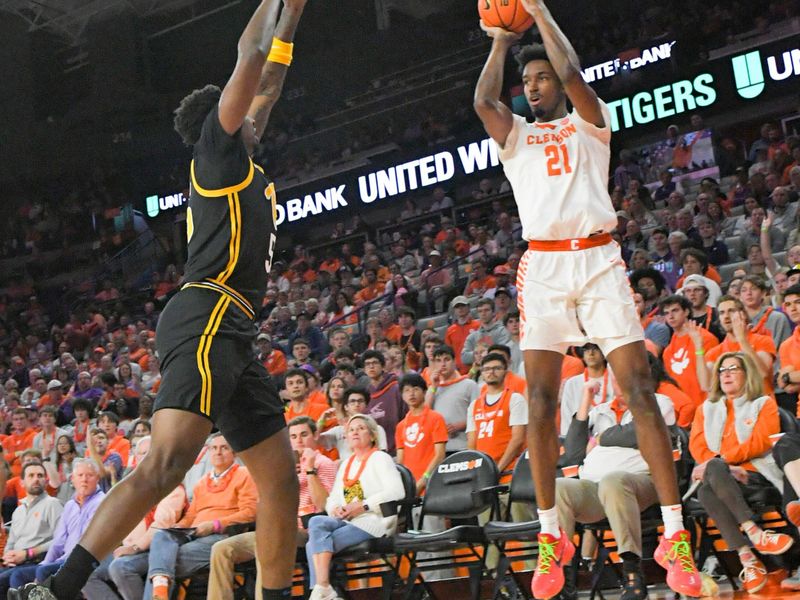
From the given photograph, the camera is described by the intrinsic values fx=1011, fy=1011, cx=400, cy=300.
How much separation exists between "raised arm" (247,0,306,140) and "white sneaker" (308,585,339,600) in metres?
3.74

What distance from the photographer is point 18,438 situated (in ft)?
40.4

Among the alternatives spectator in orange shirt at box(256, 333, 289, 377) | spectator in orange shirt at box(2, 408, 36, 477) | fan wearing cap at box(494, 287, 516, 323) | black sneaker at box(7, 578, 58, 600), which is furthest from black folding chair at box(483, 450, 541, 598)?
spectator in orange shirt at box(2, 408, 36, 477)

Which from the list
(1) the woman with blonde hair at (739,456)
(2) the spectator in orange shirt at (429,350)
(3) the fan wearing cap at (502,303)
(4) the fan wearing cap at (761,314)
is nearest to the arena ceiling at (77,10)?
(3) the fan wearing cap at (502,303)

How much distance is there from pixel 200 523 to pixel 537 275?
443 cm

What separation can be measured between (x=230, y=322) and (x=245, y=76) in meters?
0.94

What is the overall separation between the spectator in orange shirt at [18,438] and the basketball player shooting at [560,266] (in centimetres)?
929

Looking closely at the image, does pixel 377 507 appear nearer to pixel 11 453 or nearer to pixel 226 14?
pixel 11 453

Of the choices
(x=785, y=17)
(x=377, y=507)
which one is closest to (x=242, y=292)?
(x=377, y=507)

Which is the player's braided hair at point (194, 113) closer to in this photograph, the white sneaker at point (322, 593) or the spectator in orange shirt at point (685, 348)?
the white sneaker at point (322, 593)

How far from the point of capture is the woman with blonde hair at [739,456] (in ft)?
19.1

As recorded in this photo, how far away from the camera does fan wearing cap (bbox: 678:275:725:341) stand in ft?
27.5

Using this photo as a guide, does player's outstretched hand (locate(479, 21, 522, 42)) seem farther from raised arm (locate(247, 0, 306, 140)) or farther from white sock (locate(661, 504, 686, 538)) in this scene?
white sock (locate(661, 504, 686, 538))

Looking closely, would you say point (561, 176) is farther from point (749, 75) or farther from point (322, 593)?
point (749, 75)

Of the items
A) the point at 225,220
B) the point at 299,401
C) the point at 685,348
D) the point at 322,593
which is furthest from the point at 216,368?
the point at 299,401
